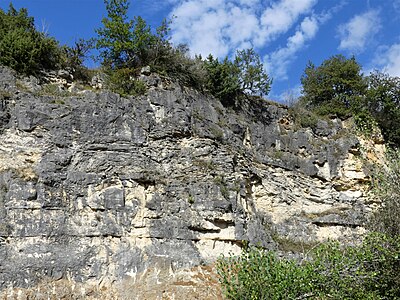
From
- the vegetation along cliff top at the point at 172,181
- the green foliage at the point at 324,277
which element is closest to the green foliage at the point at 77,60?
the vegetation along cliff top at the point at 172,181

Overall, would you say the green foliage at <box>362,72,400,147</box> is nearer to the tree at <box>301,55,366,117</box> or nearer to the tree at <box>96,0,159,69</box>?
the tree at <box>301,55,366,117</box>

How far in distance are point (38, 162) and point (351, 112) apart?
15.3 metres

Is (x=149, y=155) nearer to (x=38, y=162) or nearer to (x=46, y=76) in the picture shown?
(x=38, y=162)

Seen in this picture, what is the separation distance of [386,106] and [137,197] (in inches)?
577

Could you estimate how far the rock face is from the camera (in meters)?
13.5

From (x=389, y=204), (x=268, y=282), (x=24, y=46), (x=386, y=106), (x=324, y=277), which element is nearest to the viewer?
(x=268, y=282)

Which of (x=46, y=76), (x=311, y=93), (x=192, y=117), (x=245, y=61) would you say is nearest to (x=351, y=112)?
(x=311, y=93)

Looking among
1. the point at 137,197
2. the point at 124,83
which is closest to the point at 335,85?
the point at 124,83

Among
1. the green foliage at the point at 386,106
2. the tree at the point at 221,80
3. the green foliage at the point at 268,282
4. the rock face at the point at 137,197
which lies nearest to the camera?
the green foliage at the point at 268,282

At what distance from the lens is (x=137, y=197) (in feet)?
49.5

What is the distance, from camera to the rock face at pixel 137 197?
13508 mm

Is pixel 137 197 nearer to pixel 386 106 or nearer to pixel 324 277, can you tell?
pixel 324 277

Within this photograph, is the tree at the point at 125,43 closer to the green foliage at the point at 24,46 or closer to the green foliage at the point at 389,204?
the green foliage at the point at 24,46

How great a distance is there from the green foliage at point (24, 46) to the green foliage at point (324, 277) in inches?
400
